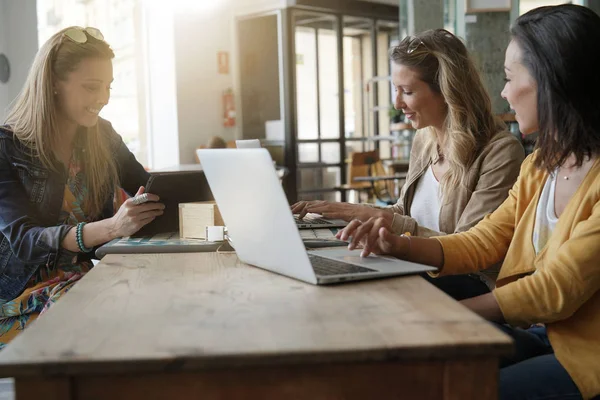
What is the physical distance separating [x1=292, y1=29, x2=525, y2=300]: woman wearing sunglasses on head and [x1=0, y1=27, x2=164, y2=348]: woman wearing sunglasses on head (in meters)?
0.68

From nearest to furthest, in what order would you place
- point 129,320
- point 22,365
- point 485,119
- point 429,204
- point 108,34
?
point 22,365 → point 129,320 → point 485,119 → point 429,204 → point 108,34

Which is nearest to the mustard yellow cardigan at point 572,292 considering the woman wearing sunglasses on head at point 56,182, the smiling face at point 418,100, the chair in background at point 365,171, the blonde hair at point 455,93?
→ the blonde hair at point 455,93

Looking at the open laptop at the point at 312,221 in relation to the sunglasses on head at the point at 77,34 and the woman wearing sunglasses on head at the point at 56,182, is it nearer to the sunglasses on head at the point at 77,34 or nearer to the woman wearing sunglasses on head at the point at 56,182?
the woman wearing sunglasses on head at the point at 56,182

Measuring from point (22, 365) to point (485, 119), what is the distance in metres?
1.66

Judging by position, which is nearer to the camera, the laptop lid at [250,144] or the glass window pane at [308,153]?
the laptop lid at [250,144]

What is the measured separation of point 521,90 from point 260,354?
95 centimetres

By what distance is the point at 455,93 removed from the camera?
2.10 meters

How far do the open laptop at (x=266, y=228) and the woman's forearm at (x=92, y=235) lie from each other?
0.53 metres

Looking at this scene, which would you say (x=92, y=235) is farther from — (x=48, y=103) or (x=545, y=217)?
(x=545, y=217)

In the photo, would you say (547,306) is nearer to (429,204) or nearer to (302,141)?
(429,204)

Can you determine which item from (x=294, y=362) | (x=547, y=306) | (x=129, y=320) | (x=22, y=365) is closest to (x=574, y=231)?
(x=547, y=306)

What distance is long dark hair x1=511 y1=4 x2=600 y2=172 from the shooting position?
1.32 meters

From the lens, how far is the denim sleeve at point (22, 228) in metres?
1.83

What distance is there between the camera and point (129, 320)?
3.16ft
